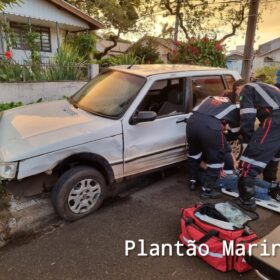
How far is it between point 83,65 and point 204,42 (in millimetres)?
3885

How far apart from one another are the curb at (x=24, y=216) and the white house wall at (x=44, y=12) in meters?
11.2

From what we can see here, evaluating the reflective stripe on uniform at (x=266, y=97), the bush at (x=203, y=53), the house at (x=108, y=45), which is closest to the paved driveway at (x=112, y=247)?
the reflective stripe on uniform at (x=266, y=97)

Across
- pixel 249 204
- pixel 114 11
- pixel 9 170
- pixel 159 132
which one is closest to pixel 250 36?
pixel 159 132

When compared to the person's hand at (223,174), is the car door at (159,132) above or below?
above

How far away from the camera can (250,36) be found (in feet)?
26.4

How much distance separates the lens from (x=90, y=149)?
327 cm

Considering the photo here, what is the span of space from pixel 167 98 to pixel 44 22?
12533 millimetres


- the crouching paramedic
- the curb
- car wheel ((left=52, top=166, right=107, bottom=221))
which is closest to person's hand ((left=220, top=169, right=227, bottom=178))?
the crouching paramedic

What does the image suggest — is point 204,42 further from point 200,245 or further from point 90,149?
point 200,245

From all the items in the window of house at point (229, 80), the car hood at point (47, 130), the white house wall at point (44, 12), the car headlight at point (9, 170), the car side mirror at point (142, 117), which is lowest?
the car headlight at point (9, 170)

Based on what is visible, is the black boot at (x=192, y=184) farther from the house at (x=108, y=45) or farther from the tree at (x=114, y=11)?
the house at (x=108, y=45)

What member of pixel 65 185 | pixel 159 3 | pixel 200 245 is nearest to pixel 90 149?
pixel 65 185

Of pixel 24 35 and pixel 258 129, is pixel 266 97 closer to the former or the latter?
pixel 258 129

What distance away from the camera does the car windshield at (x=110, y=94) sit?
3656 millimetres
